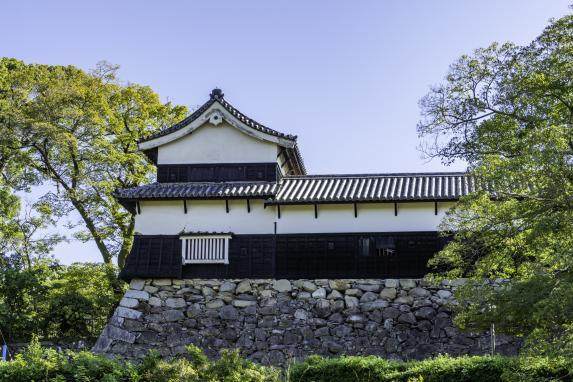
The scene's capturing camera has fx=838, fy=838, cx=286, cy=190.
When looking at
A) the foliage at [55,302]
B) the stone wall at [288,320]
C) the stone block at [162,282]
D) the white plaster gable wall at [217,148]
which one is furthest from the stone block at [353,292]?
the foliage at [55,302]

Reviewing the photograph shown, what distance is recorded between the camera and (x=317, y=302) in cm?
2370

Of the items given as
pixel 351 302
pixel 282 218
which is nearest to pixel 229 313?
pixel 282 218

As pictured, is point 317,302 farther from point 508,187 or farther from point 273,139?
point 508,187

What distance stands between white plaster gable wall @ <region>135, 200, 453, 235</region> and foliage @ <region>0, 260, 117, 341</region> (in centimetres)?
406

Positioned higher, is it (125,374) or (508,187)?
(508,187)

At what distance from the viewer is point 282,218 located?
975 inches

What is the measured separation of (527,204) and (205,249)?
42.2 feet

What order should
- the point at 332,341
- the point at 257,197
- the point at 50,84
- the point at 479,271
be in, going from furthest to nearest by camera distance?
1. the point at 50,84
2. the point at 257,197
3. the point at 332,341
4. the point at 479,271

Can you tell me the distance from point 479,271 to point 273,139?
12317 mm

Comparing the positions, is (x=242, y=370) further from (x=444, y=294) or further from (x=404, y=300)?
(x=444, y=294)

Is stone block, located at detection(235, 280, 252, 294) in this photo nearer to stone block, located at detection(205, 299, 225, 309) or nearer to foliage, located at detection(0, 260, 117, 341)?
stone block, located at detection(205, 299, 225, 309)

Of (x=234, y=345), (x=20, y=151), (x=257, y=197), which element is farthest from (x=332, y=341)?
(x=20, y=151)

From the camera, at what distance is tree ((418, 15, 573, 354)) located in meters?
12.7

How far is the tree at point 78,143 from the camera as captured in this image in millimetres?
30250
